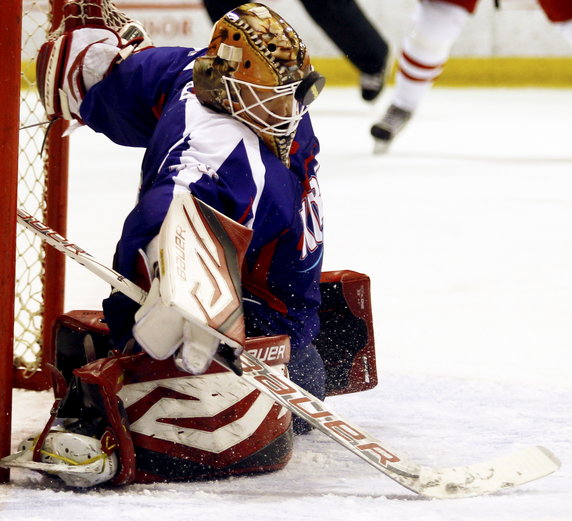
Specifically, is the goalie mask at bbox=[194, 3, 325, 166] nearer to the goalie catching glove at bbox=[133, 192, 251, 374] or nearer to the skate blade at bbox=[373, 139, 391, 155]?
the goalie catching glove at bbox=[133, 192, 251, 374]

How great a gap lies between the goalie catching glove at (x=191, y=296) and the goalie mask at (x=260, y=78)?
0.87 ft

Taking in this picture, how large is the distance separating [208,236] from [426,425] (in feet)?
2.21

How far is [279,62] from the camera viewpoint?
1661 mm

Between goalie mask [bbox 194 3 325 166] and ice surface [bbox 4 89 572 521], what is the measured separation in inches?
19.0

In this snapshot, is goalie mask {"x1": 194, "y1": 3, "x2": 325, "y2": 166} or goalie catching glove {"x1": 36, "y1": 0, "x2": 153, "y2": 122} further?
goalie catching glove {"x1": 36, "y1": 0, "x2": 153, "y2": 122}

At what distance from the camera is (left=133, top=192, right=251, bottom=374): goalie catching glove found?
135cm

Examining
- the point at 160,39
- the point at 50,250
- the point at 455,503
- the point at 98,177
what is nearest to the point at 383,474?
the point at 455,503

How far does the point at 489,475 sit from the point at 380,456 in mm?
151

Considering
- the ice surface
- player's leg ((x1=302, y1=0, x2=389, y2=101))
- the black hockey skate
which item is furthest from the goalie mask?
player's leg ((x1=302, y1=0, x2=389, y2=101))

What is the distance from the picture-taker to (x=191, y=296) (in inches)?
53.2

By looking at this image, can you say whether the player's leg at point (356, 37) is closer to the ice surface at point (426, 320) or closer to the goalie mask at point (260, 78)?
the ice surface at point (426, 320)

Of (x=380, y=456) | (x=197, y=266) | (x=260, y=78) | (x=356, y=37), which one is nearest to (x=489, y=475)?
(x=380, y=456)

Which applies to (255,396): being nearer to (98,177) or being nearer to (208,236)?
(208,236)

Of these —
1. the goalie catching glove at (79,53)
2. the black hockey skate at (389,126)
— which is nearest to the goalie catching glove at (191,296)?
the goalie catching glove at (79,53)
